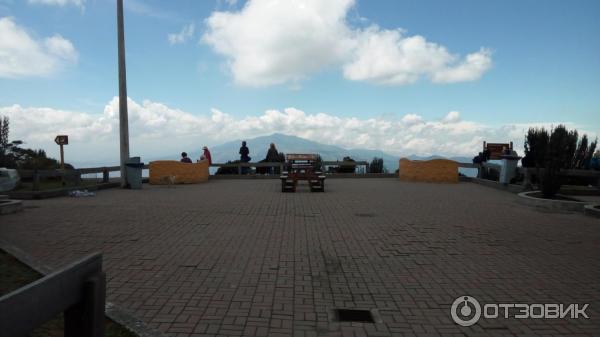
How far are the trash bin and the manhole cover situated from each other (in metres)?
13.6

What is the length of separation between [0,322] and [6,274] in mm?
3755

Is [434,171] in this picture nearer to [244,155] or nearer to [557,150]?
[557,150]

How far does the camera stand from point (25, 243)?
6359 mm

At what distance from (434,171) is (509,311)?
16.1 meters

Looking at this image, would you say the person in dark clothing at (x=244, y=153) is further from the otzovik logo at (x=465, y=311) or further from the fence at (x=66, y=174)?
the otzovik logo at (x=465, y=311)

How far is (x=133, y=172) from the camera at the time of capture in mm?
15820

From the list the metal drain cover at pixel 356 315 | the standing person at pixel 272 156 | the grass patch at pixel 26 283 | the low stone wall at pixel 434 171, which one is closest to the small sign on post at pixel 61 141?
the standing person at pixel 272 156

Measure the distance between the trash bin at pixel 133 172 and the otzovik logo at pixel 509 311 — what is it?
46.4 ft

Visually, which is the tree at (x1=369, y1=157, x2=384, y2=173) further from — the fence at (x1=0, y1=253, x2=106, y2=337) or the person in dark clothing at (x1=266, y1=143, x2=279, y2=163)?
the fence at (x1=0, y1=253, x2=106, y2=337)

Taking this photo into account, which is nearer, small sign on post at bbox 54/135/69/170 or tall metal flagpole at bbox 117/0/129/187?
tall metal flagpole at bbox 117/0/129/187

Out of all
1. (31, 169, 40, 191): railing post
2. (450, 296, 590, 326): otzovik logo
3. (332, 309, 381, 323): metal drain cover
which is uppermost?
(31, 169, 40, 191): railing post

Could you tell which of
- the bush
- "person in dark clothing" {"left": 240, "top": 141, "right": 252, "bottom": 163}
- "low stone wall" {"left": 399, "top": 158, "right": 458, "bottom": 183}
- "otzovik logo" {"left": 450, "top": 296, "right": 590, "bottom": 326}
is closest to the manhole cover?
"otzovik logo" {"left": 450, "top": 296, "right": 590, "bottom": 326}

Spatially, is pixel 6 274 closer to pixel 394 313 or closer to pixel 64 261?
pixel 64 261

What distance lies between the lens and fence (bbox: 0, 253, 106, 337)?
174 centimetres
